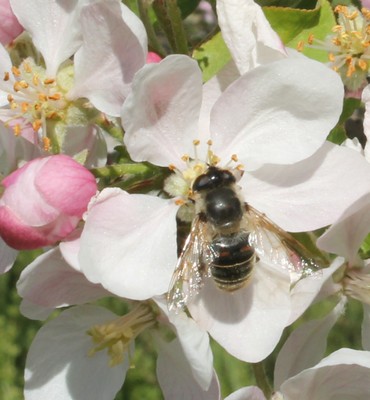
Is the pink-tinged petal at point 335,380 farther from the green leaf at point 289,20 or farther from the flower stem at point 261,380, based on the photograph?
the green leaf at point 289,20

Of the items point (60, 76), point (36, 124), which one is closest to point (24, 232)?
point (36, 124)

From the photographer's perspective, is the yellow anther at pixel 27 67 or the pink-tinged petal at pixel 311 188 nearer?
the pink-tinged petal at pixel 311 188

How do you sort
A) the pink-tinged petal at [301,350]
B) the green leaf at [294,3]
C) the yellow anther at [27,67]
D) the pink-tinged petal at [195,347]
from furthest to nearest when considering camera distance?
the green leaf at [294,3], the yellow anther at [27,67], the pink-tinged petal at [301,350], the pink-tinged petal at [195,347]

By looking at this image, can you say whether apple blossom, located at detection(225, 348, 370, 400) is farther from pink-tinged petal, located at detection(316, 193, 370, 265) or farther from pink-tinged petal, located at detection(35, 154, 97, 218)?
pink-tinged petal, located at detection(35, 154, 97, 218)

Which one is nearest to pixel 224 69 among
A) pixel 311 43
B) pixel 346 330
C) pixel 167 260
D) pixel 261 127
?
pixel 261 127

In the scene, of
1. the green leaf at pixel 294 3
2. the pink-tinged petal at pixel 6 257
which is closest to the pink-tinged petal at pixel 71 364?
the pink-tinged petal at pixel 6 257

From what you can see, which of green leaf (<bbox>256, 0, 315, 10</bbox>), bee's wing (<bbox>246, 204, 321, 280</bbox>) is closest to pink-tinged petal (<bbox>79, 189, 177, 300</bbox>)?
bee's wing (<bbox>246, 204, 321, 280</bbox>)

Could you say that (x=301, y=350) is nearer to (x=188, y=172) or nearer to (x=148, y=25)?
(x=188, y=172)
